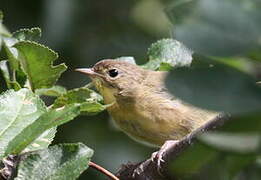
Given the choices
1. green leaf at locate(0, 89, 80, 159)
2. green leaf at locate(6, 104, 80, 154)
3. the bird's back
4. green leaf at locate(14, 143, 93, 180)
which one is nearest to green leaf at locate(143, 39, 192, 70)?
the bird's back

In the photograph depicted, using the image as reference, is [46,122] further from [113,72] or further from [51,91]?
[113,72]

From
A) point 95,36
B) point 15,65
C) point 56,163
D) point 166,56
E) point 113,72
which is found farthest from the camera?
point 95,36

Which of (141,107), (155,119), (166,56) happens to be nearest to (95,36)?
(141,107)

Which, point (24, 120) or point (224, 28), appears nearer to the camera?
point (224, 28)

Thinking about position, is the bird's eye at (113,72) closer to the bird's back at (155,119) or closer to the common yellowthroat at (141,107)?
the common yellowthroat at (141,107)

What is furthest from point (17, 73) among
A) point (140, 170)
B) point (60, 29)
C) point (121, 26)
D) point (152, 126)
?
point (121, 26)

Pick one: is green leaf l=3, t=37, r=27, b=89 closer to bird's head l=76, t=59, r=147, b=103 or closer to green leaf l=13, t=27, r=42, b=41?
green leaf l=13, t=27, r=42, b=41
